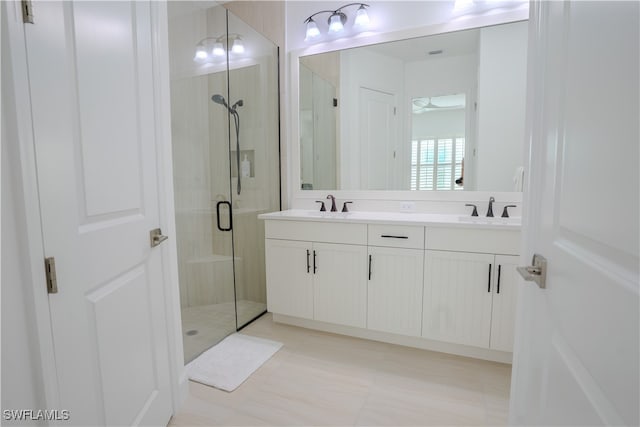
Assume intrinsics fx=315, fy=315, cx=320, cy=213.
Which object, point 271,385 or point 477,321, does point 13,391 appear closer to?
point 271,385

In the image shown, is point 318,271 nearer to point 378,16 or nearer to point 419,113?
point 419,113

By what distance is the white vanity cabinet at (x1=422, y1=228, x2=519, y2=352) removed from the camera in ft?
6.05

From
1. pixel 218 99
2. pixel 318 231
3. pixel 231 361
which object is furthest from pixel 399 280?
pixel 218 99

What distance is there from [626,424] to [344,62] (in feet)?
8.70

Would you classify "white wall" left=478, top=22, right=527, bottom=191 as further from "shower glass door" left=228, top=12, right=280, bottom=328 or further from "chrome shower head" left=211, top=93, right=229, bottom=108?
"chrome shower head" left=211, top=93, right=229, bottom=108

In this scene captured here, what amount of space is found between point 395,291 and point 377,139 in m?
1.22

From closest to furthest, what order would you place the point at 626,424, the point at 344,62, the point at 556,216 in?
the point at 626,424
the point at 556,216
the point at 344,62

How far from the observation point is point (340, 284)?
7.36 ft

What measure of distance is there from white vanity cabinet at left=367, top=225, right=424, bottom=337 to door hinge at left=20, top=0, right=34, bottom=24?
1.81 metres

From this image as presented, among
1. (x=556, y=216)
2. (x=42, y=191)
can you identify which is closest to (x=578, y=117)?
(x=556, y=216)

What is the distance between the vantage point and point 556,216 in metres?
0.75

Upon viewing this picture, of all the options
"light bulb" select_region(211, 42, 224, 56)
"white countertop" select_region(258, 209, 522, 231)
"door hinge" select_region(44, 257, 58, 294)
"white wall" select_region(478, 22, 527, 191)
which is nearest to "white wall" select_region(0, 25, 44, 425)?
"door hinge" select_region(44, 257, 58, 294)

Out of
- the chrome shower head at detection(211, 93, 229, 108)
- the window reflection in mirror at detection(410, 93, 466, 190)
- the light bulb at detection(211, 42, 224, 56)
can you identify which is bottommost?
the window reflection in mirror at detection(410, 93, 466, 190)

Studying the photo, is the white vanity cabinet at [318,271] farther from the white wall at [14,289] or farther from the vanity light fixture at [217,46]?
the white wall at [14,289]
